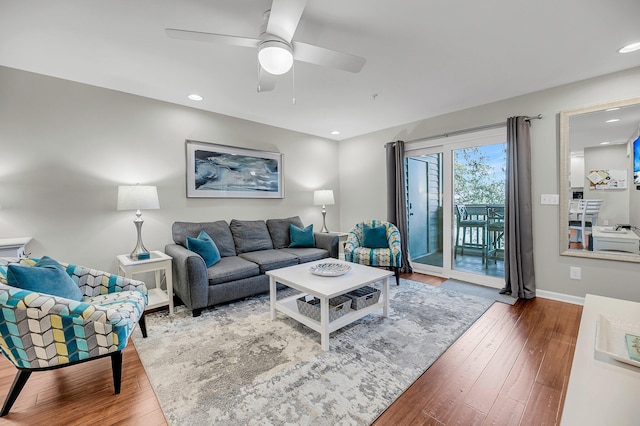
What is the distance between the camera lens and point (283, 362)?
1989 mm

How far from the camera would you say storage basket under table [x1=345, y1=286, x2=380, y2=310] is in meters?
2.49

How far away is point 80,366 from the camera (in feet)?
6.50

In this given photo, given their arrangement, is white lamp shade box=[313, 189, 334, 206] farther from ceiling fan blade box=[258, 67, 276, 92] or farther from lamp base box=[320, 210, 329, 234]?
ceiling fan blade box=[258, 67, 276, 92]

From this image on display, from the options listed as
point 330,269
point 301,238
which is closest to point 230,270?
point 330,269

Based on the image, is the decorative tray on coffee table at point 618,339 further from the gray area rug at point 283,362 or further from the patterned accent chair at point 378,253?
the patterned accent chair at point 378,253

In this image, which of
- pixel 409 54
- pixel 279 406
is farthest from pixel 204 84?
pixel 279 406

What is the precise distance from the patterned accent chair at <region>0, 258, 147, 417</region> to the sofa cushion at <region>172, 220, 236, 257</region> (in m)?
1.62

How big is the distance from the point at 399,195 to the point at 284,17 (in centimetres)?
326

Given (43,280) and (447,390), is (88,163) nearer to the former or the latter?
(43,280)

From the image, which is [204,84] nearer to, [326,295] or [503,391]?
[326,295]

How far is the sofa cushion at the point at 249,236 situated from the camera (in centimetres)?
373

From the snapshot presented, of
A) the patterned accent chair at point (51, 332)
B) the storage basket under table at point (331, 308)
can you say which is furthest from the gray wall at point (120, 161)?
the storage basket under table at point (331, 308)

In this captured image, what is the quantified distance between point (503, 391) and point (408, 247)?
2811 millimetres

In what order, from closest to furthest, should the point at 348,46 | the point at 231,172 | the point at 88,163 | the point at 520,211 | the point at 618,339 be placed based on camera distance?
the point at 618,339 → the point at 348,46 → the point at 88,163 → the point at 520,211 → the point at 231,172
